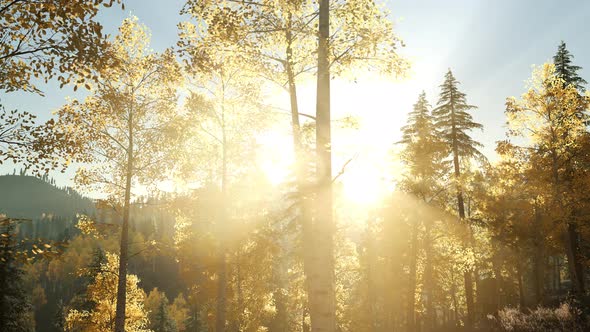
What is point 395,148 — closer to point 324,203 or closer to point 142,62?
point 142,62

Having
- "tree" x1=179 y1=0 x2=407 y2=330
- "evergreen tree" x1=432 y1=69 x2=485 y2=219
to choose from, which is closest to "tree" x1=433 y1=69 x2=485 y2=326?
"evergreen tree" x1=432 y1=69 x2=485 y2=219

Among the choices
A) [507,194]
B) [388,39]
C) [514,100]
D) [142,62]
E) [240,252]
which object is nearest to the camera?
[388,39]

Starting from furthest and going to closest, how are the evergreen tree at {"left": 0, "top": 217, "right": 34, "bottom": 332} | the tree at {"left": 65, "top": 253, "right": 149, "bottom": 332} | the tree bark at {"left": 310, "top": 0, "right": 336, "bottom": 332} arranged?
the evergreen tree at {"left": 0, "top": 217, "right": 34, "bottom": 332}
the tree at {"left": 65, "top": 253, "right": 149, "bottom": 332}
the tree bark at {"left": 310, "top": 0, "right": 336, "bottom": 332}

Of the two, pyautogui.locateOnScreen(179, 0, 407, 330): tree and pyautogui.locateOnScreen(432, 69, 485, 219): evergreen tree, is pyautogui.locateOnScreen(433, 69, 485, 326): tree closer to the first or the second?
pyautogui.locateOnScreen(432, 69, 485, 219): evergreen tree

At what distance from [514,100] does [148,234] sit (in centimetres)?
13671

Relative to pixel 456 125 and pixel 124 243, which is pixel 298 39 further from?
pixel 456 125

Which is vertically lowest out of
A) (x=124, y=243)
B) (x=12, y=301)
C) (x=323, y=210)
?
(x=12, y=301)

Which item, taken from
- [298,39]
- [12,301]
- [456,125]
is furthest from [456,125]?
[12,301]

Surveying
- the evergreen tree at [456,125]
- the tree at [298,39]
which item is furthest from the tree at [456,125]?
the tree at [298,39]

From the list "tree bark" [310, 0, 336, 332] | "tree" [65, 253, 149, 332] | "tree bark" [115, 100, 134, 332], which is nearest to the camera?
"tree bark" [310, 0, 336, 332]

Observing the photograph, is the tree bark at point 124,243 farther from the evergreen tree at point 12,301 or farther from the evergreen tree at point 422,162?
the evergreen tree at point 12,301

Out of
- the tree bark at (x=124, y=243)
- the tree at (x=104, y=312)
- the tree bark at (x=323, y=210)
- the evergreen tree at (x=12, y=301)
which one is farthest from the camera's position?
the evergreen tree at (x=12, y=301)

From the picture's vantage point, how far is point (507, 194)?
27.3 meters

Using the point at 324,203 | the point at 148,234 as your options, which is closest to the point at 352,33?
the point at 324,203
